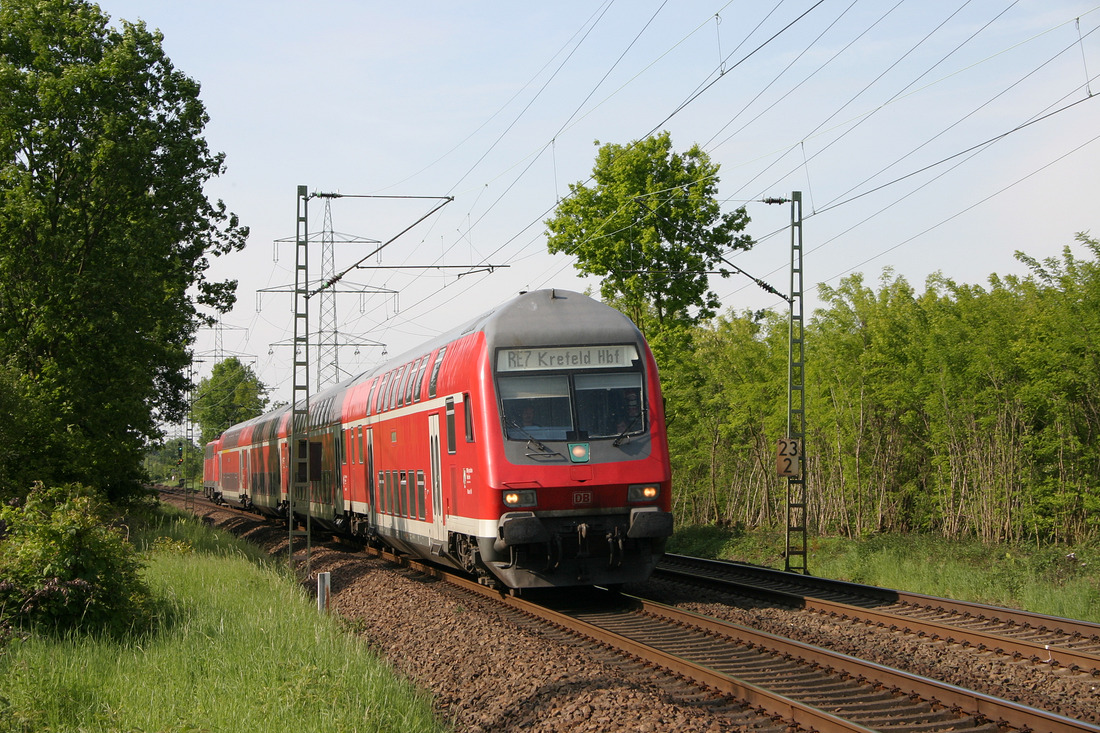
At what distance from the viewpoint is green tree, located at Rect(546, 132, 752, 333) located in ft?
92.4

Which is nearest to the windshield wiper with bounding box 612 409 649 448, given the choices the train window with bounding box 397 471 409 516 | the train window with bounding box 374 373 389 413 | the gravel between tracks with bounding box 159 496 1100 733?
the gravel between tracks with bounding box 159 496 1100 733

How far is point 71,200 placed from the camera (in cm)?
2291

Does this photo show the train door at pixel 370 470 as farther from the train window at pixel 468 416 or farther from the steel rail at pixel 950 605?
the steel rail at pixel 950 605

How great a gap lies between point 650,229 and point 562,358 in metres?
15.4

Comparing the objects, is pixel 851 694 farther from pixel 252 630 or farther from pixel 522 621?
pixel 252 630

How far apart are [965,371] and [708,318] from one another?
9.02 meters

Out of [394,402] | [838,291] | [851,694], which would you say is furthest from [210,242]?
[851,694]

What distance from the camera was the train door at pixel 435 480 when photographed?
14.8 metres

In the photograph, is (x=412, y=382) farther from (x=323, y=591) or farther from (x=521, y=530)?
(x=521, y=530)

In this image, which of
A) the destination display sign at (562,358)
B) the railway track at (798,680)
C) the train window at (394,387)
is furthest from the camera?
the train window at (394,387)

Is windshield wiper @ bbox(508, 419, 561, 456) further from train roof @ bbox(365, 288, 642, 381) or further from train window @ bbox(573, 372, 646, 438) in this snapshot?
train roof @ bbox(365, 288, 642, 381)

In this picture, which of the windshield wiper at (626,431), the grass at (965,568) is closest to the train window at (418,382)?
the windshield wiper at (626,431)

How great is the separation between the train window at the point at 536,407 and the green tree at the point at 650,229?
1495cm

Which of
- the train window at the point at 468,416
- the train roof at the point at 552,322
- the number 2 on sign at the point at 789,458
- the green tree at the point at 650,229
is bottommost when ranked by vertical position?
the number 2 on sign at the point at 789,458
